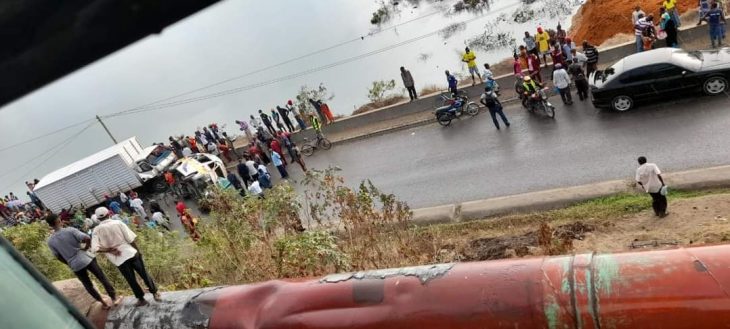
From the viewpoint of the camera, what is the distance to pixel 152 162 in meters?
25.5

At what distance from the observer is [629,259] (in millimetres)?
3453

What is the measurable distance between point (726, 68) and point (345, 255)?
398 inches

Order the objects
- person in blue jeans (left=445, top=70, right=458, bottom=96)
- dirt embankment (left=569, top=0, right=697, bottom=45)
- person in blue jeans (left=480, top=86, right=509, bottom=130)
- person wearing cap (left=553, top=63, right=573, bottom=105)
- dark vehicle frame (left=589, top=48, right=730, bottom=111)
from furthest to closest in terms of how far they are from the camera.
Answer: dirt embankment (left=569, top=0, right=697, bottom=45) → person in blue jeans (left=445, top=70, right=458, bottom=96) → person in blue jeans (left=480, top=86, right=509, bottom=130) → person wearing cap (left=553, top=63, right=573, bottom=105) → dark vehicle frame (left=589, top=48, right=730, bottom=111)

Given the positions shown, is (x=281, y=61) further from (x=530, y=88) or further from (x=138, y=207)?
(x=530, y=88)

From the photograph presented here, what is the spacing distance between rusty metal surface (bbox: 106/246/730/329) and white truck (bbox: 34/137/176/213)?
2097cm

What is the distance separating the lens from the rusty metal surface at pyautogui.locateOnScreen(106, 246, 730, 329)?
10.2 feet

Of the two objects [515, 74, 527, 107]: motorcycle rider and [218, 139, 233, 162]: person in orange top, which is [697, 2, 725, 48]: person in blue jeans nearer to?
[515, 74, 527, 107]: motorcycle rider

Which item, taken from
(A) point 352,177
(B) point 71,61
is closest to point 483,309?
(B) point 71,61

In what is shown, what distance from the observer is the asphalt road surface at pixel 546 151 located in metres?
12.3

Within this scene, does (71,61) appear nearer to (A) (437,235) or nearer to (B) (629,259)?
(B) (629,259)

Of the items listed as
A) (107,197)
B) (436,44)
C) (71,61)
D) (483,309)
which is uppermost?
(71,61)

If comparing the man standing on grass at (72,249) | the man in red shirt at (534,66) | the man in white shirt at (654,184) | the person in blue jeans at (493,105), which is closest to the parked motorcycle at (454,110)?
the person in blue jeans at (493,105)

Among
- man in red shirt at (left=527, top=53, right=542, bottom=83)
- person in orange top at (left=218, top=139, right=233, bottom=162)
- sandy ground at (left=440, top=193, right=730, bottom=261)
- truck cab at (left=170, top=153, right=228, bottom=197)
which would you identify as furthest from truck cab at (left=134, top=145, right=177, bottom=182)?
sandy ground at (left=440, top=193, right=730, bottom=261)

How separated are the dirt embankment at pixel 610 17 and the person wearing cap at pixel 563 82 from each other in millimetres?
7406
